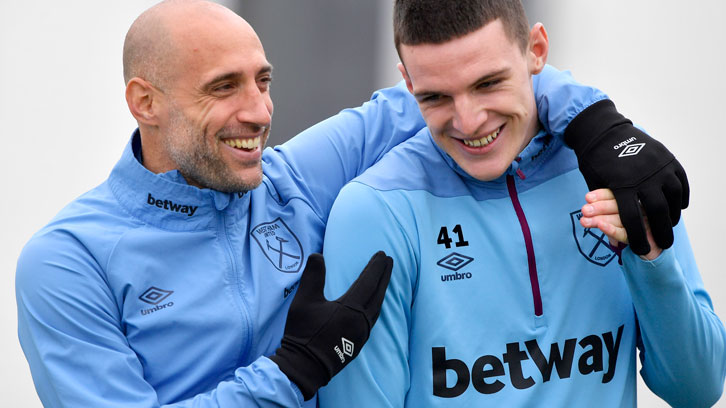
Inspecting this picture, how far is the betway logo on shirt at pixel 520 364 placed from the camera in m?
1.30

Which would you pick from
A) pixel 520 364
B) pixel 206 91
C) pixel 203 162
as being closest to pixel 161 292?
pixel 203 162

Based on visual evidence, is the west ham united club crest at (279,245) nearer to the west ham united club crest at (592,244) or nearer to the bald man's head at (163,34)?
the bald man's head at (163,34)

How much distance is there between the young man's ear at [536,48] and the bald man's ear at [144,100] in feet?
2.04

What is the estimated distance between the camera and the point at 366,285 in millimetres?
1248

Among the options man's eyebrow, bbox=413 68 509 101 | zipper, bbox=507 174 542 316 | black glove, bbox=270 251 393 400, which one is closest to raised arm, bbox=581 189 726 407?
zipper, bbox=507 174 542 316

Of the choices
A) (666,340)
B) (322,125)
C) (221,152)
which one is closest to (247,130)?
(221,152)

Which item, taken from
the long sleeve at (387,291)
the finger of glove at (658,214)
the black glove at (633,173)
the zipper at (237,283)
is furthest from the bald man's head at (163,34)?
the finger of glove at (658,214)

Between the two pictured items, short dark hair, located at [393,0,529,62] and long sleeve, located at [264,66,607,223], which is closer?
short dark hair, located at [393,0,529,62]

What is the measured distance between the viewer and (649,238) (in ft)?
4.09

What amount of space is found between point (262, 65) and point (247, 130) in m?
0.11

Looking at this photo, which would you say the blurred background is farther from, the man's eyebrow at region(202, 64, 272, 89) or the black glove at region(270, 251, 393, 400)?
the black glove at region(270, 251, 393, 400)

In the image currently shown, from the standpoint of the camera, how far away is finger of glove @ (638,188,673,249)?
1.22m

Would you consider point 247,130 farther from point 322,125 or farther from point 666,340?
point 666,340

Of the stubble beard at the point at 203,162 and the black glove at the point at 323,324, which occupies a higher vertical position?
the stubble beard at the point at 203,162
